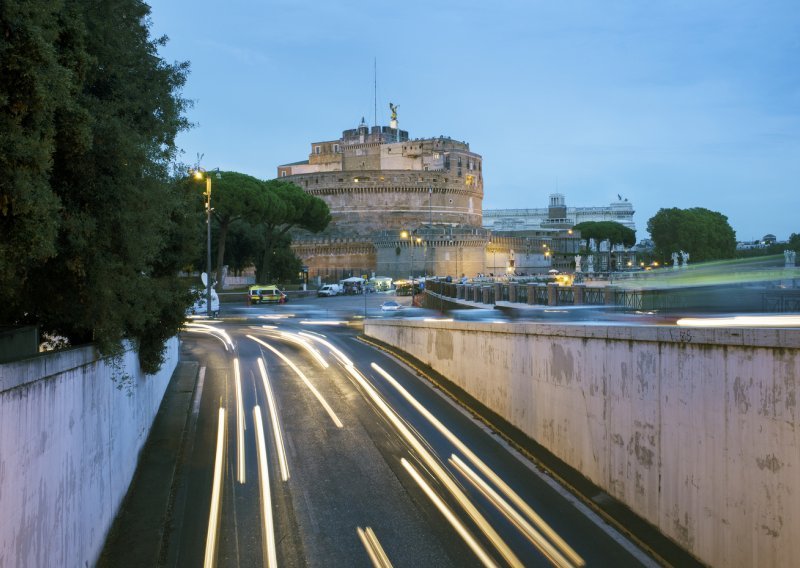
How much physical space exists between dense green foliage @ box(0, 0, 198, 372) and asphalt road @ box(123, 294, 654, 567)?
335 cm

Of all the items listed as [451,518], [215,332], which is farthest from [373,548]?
[215,332]

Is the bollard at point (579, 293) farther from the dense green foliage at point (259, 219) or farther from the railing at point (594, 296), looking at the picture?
the dense green foliage at point (259, 219)

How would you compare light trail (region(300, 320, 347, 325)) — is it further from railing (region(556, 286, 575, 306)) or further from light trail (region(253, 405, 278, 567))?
light trail (region(253, 405, 278, 567))

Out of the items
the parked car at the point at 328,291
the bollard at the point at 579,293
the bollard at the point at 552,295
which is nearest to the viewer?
the bollard at the point at 579,293

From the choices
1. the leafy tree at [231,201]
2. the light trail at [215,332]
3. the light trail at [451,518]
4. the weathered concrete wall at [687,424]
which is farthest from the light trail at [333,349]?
the leafy tree at [231,201]

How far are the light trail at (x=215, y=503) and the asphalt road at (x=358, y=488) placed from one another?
30mm

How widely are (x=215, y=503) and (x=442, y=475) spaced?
3963 millimetres

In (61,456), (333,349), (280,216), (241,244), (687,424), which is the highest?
(280,216)

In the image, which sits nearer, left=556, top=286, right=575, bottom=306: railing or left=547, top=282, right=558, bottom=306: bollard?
left=556, top=286, right=575, bottom=306: railing

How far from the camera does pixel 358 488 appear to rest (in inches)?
519

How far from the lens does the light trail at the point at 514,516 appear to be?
1002 cm

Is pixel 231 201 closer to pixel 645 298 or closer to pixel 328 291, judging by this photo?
pixel 328 291

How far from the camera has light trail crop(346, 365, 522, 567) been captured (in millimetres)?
10406

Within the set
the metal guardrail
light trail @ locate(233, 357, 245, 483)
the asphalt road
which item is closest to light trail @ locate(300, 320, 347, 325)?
the metal guardrail
